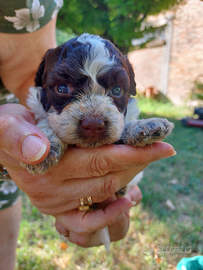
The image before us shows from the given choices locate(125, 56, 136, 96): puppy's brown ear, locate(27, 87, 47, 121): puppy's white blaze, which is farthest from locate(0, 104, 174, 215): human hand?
locate(125, 56, 136, 96): puppy's brown ear

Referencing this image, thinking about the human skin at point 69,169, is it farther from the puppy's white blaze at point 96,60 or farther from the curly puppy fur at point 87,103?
the puppy's white blaze at point 96,60

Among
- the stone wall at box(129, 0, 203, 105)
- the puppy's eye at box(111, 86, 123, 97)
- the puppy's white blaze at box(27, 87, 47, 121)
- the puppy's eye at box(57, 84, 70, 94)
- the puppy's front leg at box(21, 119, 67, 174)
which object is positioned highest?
the puppy's eye at box(57, 84, 70, 94)

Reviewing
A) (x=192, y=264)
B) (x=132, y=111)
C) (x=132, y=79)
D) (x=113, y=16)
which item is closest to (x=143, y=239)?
(x=192, y=264)

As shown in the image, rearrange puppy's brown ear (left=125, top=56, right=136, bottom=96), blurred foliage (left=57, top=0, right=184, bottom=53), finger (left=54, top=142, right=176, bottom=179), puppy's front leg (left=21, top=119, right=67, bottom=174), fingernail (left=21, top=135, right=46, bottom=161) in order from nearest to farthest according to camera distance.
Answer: fingernail (left=21, top=135, right=46, bottom=161) → puppy's front leg (left=21, top=119, right=67, bottom=174) → finger (left=54, top=142, right=176, bottom=179) → puppy's brown ear (left=125, top=56, right=136, bottom=96) → blurred foliage (left=57, top=0, right=184, bottom=53)

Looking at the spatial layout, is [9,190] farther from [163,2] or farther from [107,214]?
[163,2]

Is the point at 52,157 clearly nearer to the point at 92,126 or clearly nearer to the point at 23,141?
the point at 23,141

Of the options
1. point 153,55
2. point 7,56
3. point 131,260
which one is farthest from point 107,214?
point 153,55

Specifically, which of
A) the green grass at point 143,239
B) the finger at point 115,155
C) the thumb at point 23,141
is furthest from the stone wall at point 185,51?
the thumb at point 23,141

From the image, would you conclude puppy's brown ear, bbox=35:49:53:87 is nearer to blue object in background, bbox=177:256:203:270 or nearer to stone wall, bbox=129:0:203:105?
blue object in background, bbox=177:256:203:270
